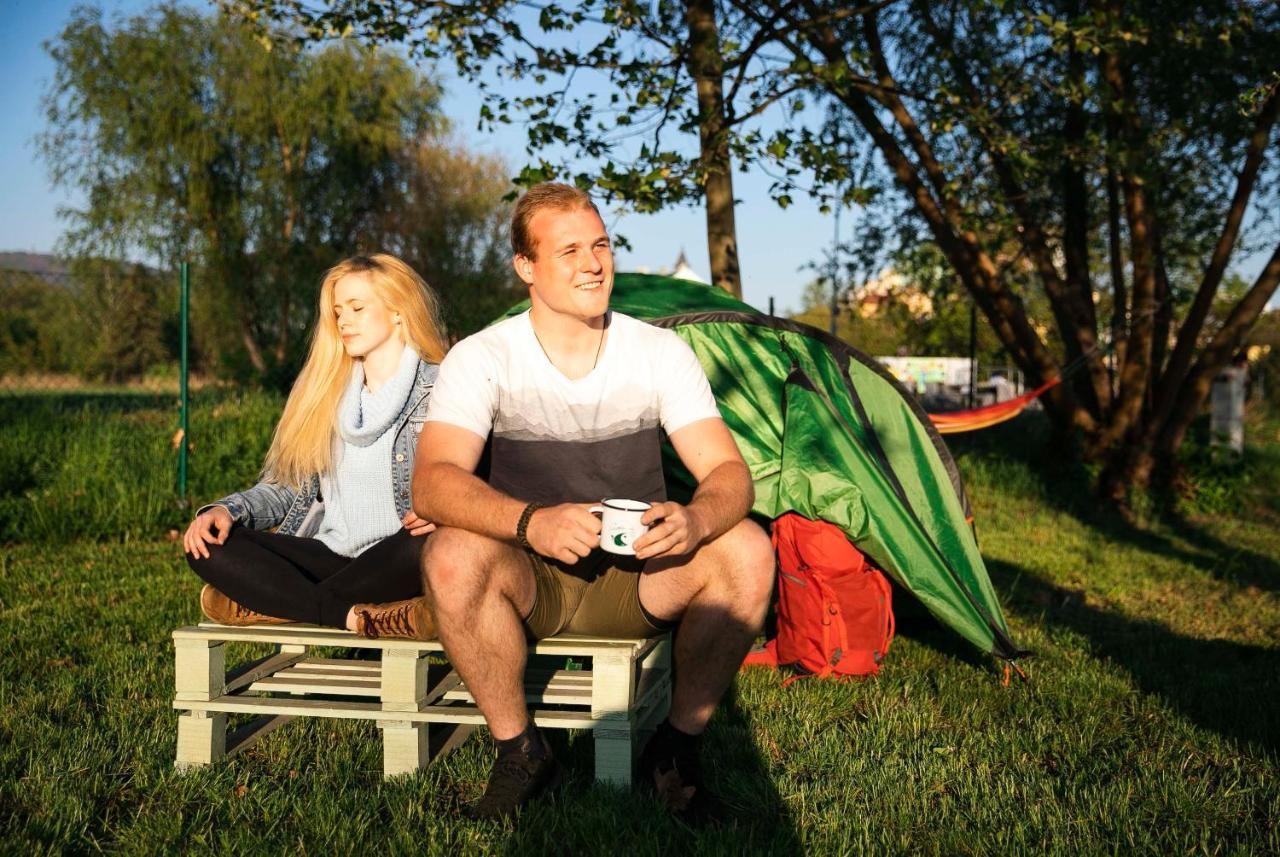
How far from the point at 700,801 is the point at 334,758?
105 cm

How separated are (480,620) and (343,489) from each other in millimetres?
912

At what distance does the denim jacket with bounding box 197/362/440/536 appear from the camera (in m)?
3.32

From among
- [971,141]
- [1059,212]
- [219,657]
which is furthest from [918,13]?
[219,657]

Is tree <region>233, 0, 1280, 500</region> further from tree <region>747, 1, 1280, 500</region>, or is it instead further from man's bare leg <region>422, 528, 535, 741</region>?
man's bare leg <region>422, 528, 535, 741</region>

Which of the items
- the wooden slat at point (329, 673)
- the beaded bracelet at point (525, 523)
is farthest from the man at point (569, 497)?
the wooden slat at point (329, 673)

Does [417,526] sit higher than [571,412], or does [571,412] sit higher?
[571,412]

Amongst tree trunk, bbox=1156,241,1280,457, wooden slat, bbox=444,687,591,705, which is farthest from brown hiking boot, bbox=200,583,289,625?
tree trunk, bbox=1156,241,1280,457

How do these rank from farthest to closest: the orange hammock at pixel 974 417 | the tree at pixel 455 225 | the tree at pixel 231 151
A: the tree at pixel 455 225 < the tree at pixel 231 151 < the orange hammock at pixel 974 417

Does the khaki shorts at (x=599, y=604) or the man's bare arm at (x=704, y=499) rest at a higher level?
the man's bare arm at (x=704, y=499)

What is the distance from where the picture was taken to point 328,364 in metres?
3.52

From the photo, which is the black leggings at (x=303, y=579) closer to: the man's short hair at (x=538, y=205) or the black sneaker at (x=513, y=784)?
the black sneaker at (x=513, y=784)

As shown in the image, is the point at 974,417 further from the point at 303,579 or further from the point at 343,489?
the point at 303,579

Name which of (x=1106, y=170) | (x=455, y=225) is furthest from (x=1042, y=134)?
(x=455, y=225)

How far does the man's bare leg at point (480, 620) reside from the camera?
267 centimetres
